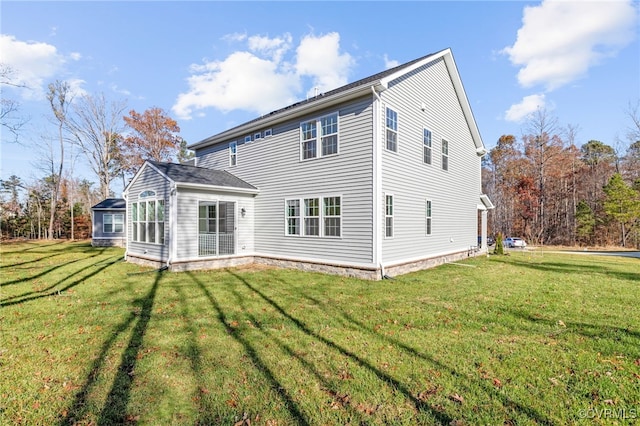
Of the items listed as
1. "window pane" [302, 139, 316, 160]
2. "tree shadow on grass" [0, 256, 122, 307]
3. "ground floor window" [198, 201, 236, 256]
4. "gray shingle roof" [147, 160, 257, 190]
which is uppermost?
"window pane" [302, 139, 316, 160]

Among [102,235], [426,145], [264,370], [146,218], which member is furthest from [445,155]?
[102,235]

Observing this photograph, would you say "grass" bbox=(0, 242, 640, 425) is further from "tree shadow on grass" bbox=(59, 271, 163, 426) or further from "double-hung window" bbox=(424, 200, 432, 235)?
"double-hung window" bbox=(424, 200, 432, 235)

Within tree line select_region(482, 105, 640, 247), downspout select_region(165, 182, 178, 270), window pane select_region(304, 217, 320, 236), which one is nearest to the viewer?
window pane select_region(304, 217, 320, 236)

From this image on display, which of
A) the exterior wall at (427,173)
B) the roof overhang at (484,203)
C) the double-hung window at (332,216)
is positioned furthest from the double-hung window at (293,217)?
the roof overhang at (484,203)

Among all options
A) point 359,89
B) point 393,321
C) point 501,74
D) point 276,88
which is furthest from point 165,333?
point 276,88

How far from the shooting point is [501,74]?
15.8 meters

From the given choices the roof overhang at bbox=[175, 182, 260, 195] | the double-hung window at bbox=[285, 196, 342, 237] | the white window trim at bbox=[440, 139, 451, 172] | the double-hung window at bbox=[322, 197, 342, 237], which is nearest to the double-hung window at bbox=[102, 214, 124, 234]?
the roof overhang at bbox=[175, 182, 260, 195]

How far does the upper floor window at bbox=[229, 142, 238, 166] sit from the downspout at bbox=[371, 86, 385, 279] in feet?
Result: 24.5

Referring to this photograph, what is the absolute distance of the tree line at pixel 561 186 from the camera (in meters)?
30.0

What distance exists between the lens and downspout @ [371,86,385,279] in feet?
29.4

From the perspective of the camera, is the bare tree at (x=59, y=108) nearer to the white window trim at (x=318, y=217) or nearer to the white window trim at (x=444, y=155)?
the white window trim at (x=318, y=217)

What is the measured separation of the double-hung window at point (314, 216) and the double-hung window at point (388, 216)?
4.73 ft

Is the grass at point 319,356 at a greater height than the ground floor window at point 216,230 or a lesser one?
lesser

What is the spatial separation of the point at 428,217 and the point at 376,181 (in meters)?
4.27
